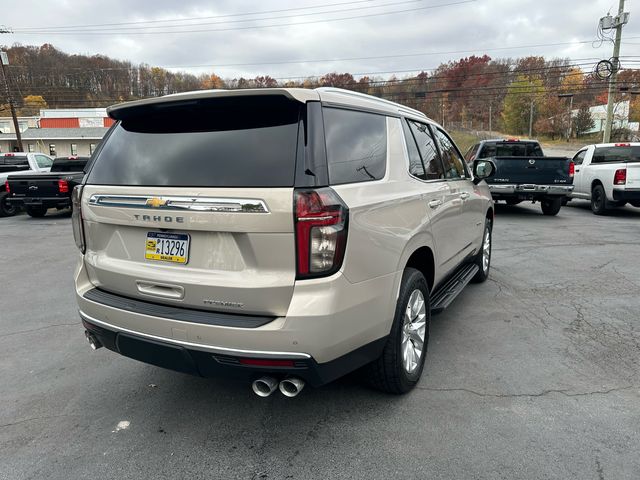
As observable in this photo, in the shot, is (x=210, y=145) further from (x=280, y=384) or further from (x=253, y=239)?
(x=280, y=384)

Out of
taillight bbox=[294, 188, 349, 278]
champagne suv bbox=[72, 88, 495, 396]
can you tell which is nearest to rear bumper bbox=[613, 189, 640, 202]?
champagne suv bbox=[72, 88, 495, 396]

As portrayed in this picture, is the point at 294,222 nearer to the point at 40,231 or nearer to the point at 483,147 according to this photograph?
the point at 40,231

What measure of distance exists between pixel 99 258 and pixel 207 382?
1.18 meters

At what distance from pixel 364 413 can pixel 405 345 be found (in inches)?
19.6

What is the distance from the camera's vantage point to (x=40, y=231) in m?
10.5

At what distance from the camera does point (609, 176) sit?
1148 cm

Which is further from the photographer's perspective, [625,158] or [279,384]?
[625,158]

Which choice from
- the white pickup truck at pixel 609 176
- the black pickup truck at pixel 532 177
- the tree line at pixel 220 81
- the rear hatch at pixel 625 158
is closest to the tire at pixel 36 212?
the black pickup truck at pixel 532 177

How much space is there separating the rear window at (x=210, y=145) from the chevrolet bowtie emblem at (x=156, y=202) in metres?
0.10

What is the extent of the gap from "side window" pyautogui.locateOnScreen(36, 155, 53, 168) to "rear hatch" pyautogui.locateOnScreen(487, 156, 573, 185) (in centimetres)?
1479

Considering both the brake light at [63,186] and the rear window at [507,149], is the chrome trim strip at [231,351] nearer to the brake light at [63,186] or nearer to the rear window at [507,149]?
the brake light at [63,186]

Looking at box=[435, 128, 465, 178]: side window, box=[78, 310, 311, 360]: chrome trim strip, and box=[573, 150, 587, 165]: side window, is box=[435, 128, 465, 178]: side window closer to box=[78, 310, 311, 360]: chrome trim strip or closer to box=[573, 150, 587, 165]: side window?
box=[78, 310, 311, 360]: chrome trim strip

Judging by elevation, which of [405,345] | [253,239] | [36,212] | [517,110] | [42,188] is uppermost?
[517,110]

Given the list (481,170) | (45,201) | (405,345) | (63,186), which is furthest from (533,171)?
(45,201)
